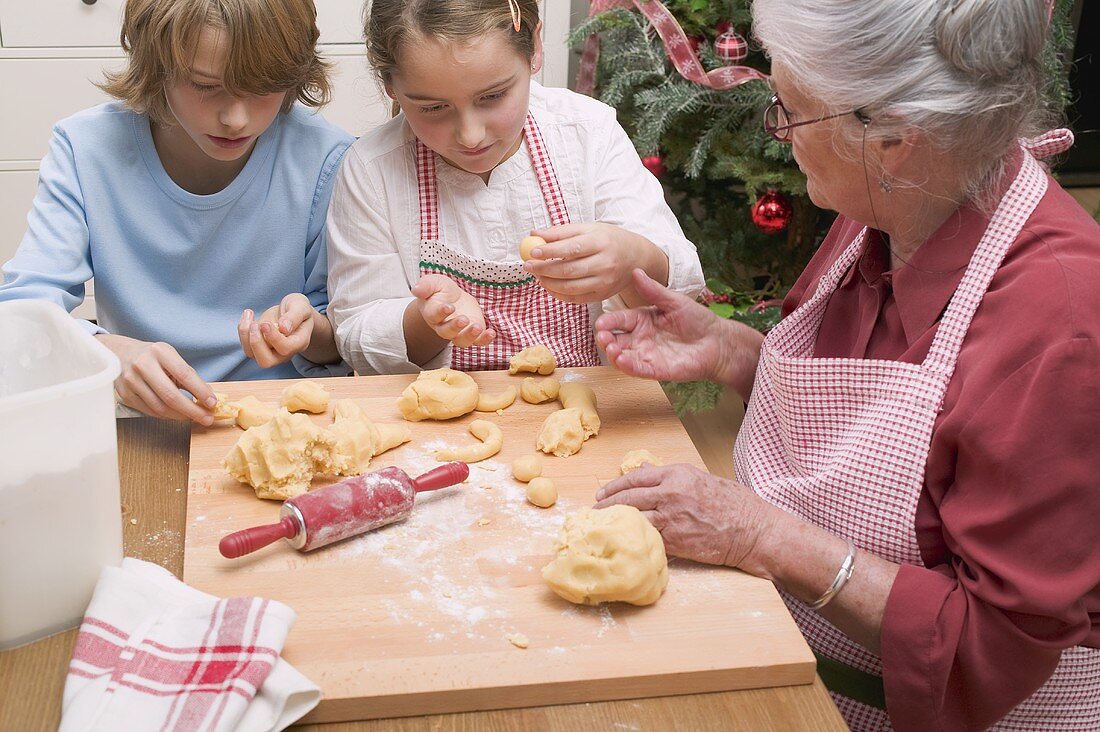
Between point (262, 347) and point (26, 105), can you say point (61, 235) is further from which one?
point (26, 105)

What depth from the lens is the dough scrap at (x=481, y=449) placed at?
127 cm

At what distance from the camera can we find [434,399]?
1.34m

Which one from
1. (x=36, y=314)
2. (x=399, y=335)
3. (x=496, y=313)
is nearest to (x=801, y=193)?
(x=496, y=313)

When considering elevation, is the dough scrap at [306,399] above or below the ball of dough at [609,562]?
below

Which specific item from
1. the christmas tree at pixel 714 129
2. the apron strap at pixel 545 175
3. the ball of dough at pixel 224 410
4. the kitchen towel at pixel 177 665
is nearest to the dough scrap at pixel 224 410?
the ball of dough at pixel 224 410

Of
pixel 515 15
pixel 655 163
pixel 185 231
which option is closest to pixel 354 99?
pixel 655 163

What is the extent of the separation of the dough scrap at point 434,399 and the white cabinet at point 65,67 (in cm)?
186

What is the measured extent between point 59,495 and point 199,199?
0.95 metres

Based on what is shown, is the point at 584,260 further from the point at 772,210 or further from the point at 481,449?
the point at 772,210

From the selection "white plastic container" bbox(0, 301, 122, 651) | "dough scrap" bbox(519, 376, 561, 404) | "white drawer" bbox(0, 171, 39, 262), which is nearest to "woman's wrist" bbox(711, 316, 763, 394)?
"dough scrap" bbox(519, 376, 561, 404)

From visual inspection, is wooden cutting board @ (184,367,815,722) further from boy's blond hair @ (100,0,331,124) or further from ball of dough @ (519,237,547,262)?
boy's blond hair @ (100,0,331,124)

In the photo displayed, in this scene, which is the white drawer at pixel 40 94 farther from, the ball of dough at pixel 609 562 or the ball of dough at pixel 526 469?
the ball of dough at pixel 609 562

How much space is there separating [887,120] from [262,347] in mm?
899

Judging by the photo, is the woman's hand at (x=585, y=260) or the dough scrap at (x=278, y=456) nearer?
the dough scrap at (x=278, y=456)
